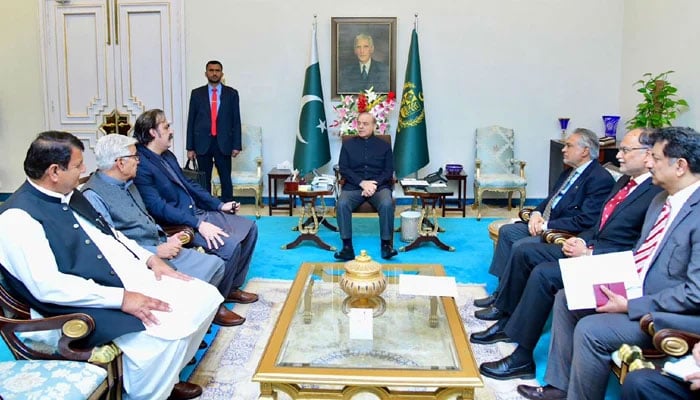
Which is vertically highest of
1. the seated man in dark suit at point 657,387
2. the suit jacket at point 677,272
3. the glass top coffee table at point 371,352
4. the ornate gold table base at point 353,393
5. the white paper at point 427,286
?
the suit jacket at point 677,272

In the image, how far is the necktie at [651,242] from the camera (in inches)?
102

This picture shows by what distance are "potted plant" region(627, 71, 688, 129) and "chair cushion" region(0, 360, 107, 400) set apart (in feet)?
16.9

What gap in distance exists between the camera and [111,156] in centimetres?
311

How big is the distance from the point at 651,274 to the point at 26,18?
7513 millimetres

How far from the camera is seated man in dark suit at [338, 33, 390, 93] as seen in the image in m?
7.12

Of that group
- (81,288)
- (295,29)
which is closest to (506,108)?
(295,29)

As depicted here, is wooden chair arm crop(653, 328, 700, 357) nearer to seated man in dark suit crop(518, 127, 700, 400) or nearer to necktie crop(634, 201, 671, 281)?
seated man in dark suit crop(518, 127, 700, 400)

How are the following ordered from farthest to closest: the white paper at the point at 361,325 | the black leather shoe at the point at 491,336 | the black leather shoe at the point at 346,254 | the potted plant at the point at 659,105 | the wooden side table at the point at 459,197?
the wooden side table at the point at 459,197 < the potted plant at the point at 659,105 < the black leather shoe at the point at 346,254 < the black leather shoe at the point at 491,336 < the white paper at the point at 361,325

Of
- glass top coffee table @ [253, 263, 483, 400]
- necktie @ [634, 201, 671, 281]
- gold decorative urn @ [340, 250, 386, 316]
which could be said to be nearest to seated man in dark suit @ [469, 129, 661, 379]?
necktie @ [634, 201, 671, 281]

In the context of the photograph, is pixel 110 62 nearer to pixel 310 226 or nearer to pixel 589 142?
pixel 310 226

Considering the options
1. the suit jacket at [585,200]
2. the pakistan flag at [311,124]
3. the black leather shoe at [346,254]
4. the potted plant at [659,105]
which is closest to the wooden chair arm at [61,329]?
the suit jacket at [585,200]

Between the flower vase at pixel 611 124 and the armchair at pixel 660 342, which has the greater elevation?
the flower vase at pixel 611 124

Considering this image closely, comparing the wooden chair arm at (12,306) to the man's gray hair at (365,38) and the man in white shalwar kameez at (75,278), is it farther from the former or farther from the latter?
the man's gray hair at (365,38)

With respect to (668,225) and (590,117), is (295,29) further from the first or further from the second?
(668,225)
